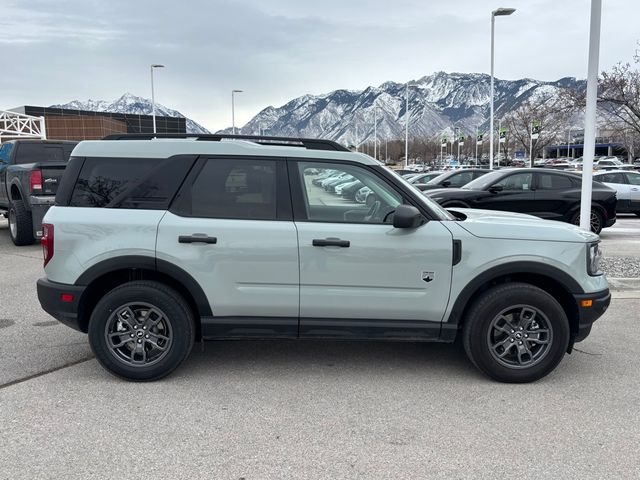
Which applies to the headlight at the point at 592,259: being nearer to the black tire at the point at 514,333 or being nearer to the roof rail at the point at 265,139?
the black tire at the point at 514,333

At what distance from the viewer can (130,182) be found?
4145mm

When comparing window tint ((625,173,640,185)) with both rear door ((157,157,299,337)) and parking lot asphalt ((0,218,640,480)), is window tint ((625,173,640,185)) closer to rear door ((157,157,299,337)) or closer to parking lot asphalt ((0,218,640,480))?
parking lot asphalt ((0,218,640,480))

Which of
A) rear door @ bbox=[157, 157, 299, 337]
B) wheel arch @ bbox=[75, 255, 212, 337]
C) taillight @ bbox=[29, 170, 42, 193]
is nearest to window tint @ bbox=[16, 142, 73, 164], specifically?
taillight @ bbox=[29, 170, 42, 193]

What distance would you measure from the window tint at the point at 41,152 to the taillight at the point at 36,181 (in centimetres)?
187

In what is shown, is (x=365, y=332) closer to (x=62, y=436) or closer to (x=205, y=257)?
(x=205, y=257)

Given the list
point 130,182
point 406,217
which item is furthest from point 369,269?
point 130,182

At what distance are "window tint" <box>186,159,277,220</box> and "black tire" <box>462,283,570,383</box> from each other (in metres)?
1.74

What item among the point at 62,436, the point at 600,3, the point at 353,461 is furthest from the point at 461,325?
the point at 600,3

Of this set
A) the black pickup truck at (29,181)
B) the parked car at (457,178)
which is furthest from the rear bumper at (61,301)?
the parked car at (457,178)

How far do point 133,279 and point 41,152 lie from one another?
29.6 feet

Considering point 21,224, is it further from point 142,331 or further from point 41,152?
point 142,331

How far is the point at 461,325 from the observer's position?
419 cm

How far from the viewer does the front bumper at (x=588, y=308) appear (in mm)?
4094

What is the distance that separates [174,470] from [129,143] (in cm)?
248
